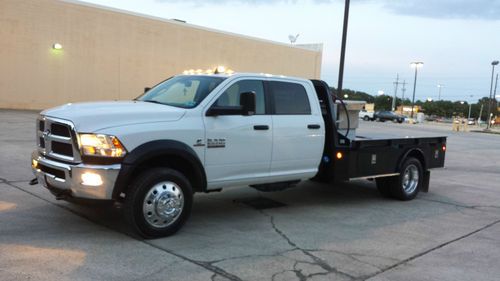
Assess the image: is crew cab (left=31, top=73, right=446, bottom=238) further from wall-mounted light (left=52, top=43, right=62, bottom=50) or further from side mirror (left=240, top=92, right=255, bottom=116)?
wall-mounted light (left=52, top=43, right=62, bottom=50)

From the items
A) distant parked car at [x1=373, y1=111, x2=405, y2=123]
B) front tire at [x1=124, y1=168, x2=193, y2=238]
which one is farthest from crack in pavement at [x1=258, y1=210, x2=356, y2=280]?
distant parked car at [x1=373, y1=111, x2=405, y2=123]

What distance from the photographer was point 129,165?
5.41 metres

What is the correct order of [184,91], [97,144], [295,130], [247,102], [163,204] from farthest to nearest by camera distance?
[295,130]
[184,91]
[247,102]
[163,204]
[97,144]

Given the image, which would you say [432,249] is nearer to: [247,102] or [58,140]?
[247,102]

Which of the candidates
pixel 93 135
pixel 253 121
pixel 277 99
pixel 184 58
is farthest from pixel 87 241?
pixel 184 58

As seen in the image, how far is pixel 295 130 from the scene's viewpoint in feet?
23.6

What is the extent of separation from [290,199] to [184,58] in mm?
27350

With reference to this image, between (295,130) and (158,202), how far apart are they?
2.42 meters

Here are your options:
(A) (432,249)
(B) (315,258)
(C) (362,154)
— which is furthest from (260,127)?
(A) (432,249)

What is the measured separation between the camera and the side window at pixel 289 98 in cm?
714

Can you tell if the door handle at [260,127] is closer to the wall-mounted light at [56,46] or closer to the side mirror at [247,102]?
the side mirror at [247,102]

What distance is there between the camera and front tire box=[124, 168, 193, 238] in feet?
18.2

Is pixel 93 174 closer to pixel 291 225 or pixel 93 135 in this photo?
pixel 93 135

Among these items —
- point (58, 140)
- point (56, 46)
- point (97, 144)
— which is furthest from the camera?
point (56, 46)
